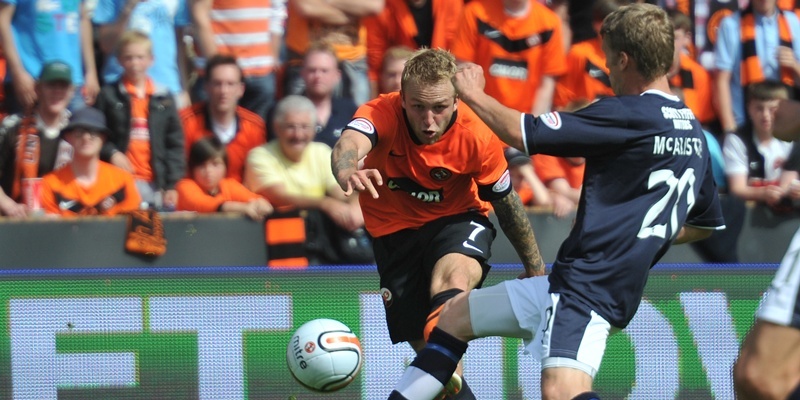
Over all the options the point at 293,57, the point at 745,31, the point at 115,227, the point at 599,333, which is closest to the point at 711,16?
the point at 745,31

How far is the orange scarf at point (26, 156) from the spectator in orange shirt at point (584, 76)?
3991 mm

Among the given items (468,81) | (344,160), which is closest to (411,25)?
(344,160)

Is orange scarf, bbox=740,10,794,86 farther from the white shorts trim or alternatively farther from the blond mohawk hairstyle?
the white shorts trim

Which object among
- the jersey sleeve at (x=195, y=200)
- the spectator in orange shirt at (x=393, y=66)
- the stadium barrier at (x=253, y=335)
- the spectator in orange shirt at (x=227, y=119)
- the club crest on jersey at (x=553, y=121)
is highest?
the club crest on jersey at (x=553, y=121)

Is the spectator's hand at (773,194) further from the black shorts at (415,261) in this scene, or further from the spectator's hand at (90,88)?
the spectator's hand at (90,88)

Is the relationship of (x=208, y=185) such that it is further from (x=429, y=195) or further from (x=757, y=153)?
(x=757, y=153)

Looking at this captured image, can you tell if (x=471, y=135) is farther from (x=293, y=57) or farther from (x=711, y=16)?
(x=711, y=16)

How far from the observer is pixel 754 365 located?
4.44 metres

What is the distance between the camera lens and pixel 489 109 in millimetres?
5188

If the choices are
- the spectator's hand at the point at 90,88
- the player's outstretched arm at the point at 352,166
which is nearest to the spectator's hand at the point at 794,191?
the player's outstretched arm at the point at 352,166

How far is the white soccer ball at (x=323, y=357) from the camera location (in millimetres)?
6750

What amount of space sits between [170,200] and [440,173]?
10.5 feet

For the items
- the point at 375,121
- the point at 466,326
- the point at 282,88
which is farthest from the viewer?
the point at 282,88

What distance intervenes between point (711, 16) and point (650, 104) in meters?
5.68
